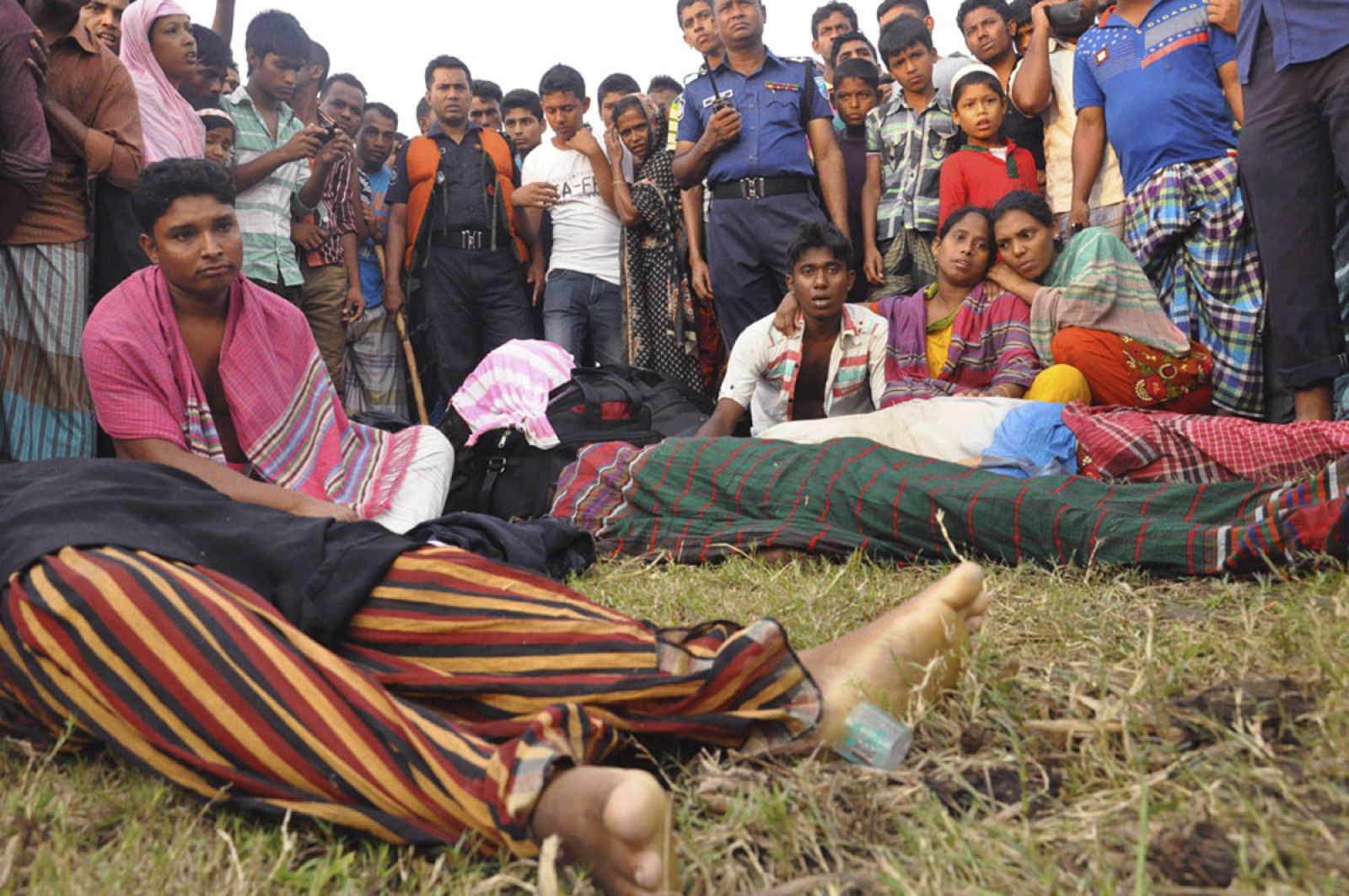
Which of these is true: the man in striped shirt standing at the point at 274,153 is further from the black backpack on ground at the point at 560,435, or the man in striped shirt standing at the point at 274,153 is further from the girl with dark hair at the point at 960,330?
the girl with dark hair at the point at 960,330

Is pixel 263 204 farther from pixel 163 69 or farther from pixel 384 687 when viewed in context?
pixel 384 687

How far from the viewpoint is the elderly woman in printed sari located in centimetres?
584

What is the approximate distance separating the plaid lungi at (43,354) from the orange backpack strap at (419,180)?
214 centimetres

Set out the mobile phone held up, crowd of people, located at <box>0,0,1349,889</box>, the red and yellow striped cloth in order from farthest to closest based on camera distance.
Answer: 1. the mobile phone held up
2. crowd of people, located at <box>0,0,1349,889</box>
3. the red and yellow striped cloth

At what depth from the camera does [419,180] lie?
6.06m

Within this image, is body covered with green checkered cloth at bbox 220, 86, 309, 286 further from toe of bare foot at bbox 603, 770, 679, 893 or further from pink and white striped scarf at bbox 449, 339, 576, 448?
toe of bare foot at bbox 603, 770, 679, 893

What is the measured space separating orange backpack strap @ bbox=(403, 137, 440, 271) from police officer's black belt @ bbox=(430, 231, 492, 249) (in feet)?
0.34

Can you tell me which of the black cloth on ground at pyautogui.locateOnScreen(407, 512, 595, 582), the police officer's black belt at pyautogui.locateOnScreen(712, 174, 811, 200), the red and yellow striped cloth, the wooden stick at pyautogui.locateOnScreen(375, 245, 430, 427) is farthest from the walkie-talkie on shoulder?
the red and yellow striped cloth

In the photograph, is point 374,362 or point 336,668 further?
point 374,362

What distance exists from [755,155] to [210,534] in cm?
383

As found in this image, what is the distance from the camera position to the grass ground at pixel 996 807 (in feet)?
4.09

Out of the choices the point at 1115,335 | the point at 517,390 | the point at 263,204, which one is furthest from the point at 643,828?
the point at 263,204

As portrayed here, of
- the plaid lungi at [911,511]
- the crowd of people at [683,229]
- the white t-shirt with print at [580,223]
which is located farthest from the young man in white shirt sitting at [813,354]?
the white t-shirt with print at [580,223]

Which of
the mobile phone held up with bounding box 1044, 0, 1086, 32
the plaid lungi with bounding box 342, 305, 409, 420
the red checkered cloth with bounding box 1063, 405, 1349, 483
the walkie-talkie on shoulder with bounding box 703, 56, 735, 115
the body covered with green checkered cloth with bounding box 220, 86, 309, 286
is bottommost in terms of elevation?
the plaid lungi with bounding box 342, 305, 409, 420
